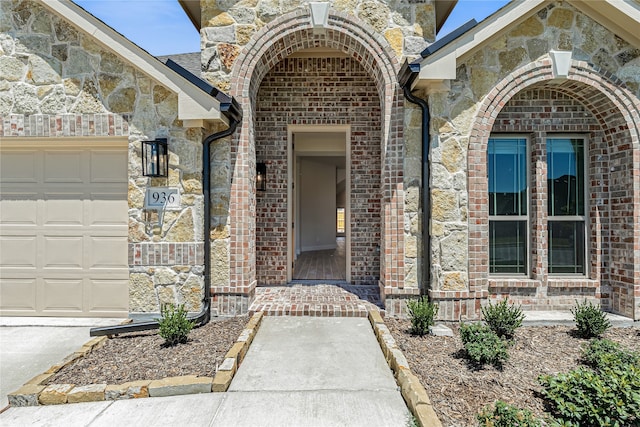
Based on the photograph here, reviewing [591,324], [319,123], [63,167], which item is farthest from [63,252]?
[591,324]

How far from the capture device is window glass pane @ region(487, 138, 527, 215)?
16.9 feet

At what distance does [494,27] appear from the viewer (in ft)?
14.1

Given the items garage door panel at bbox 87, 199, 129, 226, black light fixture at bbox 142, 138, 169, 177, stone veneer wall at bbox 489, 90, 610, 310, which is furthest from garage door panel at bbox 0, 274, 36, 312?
stone veneer wall at bbox 489, 90, 610, 310

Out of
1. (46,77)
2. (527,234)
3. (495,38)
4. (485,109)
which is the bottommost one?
(527,234)

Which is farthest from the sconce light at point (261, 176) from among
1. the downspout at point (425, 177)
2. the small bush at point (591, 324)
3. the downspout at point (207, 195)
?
the small bush at point (591, 324)

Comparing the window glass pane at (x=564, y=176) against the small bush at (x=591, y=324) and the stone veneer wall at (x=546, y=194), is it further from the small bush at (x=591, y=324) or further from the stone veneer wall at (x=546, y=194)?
the small bush at (x=591, y=324)

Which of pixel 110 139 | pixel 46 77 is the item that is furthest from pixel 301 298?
pixel 46 77

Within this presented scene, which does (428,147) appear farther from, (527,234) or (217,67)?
(217,67)

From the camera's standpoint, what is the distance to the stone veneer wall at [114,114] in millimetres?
4543

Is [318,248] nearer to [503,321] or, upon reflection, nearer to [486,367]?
[503,321]

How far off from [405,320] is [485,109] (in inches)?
118

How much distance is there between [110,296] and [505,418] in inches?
191

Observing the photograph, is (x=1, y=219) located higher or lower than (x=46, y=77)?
lower

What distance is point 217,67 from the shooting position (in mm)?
4777
